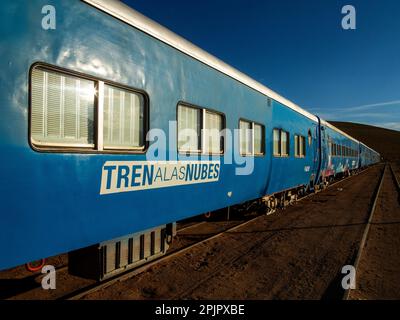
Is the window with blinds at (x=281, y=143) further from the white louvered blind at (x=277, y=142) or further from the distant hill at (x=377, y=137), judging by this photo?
the distant hill at (x=377, y=137)

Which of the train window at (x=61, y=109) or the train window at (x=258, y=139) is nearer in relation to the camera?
the train window at (x=61, y=109)

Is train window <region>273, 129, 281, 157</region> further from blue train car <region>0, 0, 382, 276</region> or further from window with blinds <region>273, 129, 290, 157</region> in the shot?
blue train car <region>0, 0, 382, 276</region>

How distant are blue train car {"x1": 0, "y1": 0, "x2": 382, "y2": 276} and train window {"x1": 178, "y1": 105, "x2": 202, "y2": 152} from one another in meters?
0.02

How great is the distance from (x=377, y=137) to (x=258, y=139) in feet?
513

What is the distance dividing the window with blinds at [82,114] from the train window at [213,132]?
5.16ft

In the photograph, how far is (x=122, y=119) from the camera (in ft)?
12.9

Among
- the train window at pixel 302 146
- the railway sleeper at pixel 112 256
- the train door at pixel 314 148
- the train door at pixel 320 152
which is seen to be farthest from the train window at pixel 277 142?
the train door at pixel 320 152

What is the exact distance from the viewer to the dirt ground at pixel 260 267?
4.55m

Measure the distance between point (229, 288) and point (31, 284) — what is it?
107 inches

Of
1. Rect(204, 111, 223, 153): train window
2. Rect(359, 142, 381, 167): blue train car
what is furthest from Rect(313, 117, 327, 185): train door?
Rect(359, 142, 381, 167): blue train car

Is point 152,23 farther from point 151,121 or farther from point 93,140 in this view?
point 93,140

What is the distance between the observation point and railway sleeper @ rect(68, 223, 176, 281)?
3861mm

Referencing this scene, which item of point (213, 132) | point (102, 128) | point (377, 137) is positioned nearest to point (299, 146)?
point (213, 132)
